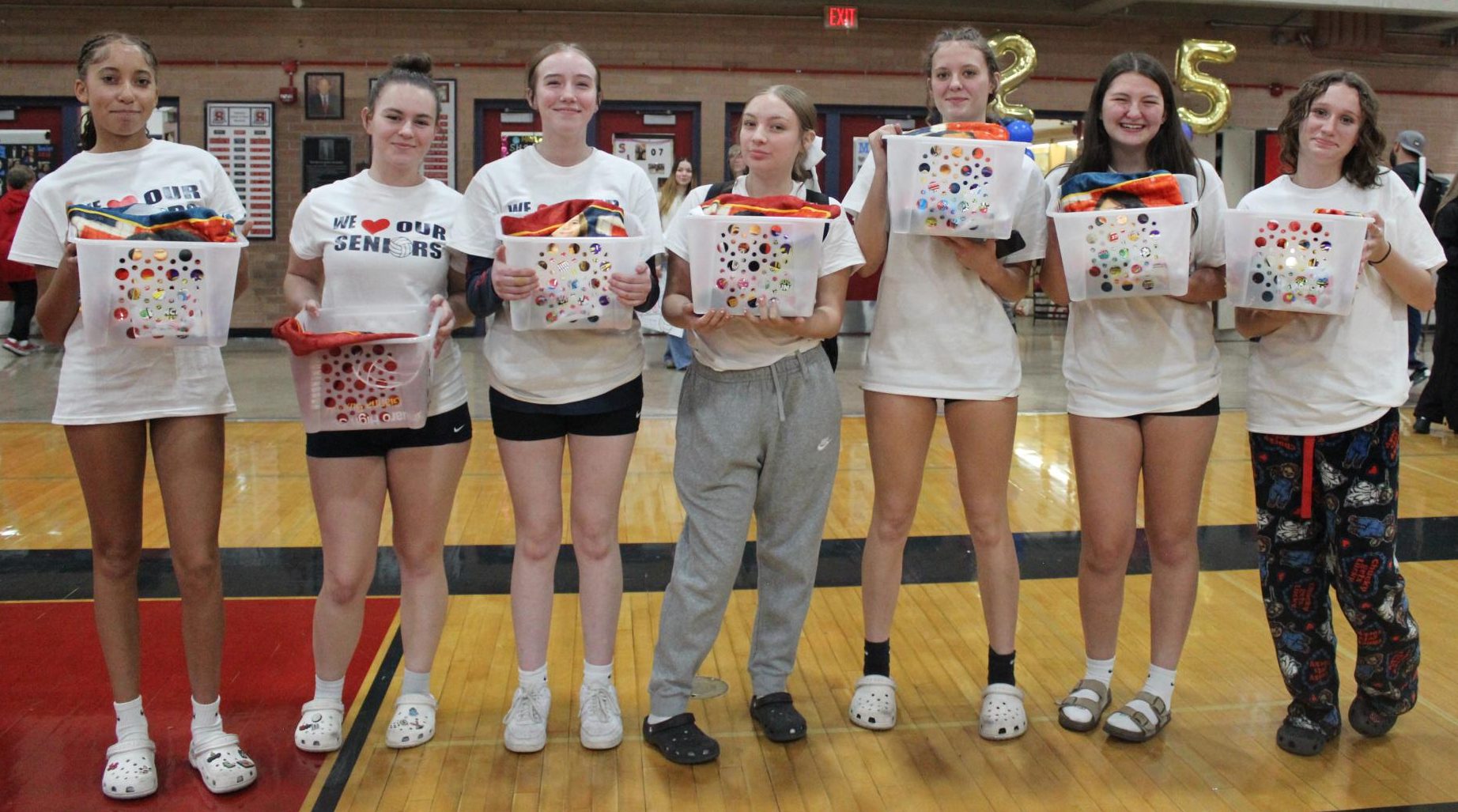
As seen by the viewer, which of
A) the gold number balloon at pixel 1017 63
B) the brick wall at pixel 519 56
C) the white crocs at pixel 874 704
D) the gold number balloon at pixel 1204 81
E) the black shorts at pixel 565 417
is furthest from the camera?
the brick wall at pixel 519 56

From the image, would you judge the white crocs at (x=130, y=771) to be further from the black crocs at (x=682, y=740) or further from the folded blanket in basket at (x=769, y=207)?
the folded blanket in basket at (x=769, y=207)

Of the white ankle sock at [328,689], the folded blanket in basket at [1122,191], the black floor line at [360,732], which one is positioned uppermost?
the folded blanket in basket at [1122,191]

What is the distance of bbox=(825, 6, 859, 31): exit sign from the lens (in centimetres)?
1032

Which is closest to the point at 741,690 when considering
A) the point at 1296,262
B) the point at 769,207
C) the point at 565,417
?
the point at 565,417

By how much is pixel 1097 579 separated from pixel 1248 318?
659 mm

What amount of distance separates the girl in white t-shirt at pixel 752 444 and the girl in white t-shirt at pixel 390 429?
50 centimetres

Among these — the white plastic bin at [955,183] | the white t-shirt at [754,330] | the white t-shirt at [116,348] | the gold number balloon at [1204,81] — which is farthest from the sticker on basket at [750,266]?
the gold number balloon at [1204,81]

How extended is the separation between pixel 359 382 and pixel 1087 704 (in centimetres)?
175

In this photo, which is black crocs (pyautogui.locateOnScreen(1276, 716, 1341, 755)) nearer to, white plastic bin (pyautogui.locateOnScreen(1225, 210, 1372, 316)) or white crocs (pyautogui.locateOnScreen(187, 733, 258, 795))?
white plastic bin (pyautogui.locateOnScreen(1225, 210, 1372, 316))

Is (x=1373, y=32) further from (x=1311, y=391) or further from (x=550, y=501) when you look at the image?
(x=550, y=501)

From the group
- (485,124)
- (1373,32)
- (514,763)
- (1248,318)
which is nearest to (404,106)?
(514,763)

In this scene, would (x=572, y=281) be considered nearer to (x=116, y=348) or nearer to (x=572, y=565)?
(x=116, y=348)

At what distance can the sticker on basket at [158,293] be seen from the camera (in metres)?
2.12

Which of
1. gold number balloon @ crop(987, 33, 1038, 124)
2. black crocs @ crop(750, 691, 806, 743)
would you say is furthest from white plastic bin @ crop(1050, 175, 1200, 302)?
gold number balloon @ crop(987, 33, 1038, 124)
